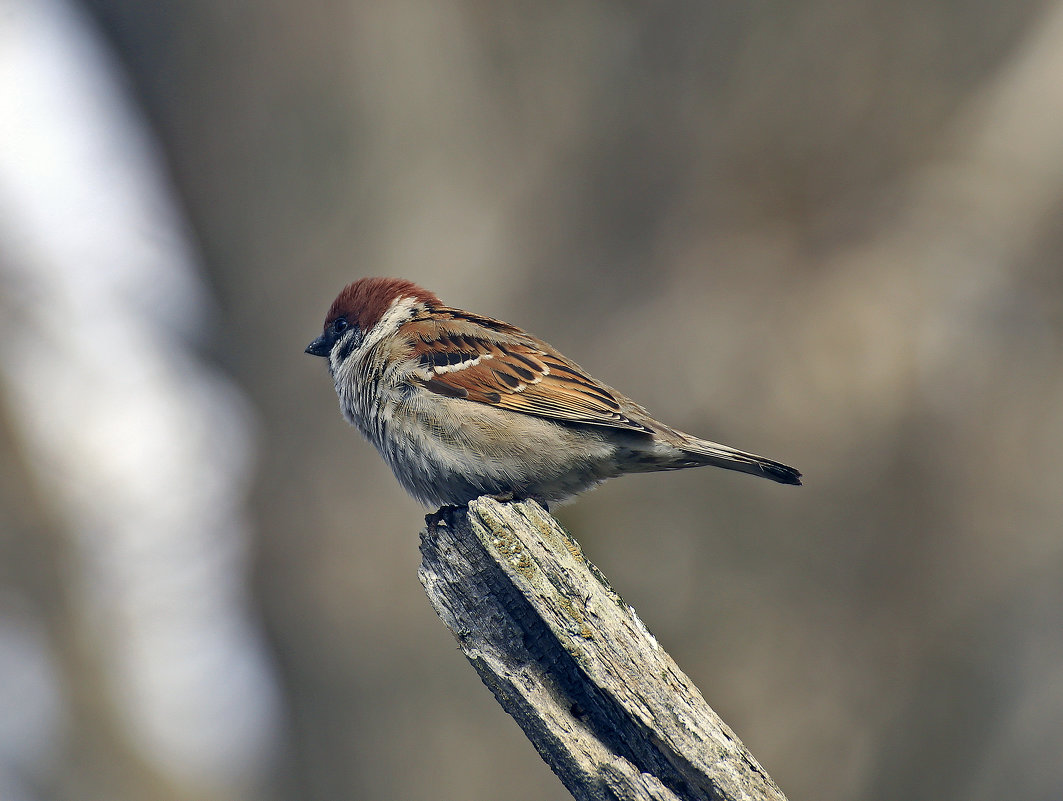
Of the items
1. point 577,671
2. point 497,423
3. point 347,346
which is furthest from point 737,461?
point 347,346

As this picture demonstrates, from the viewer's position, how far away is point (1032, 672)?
4762 millimetres

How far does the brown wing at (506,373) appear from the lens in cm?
326

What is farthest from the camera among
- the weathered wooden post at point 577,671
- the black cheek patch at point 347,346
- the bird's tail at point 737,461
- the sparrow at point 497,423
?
the black cheek patch at point 347,346

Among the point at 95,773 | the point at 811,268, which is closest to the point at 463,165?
the point at 811,268

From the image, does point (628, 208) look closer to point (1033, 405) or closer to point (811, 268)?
point (811, 268)

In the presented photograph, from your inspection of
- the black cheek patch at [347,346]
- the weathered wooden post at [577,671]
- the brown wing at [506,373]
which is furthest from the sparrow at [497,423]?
the weathered wooden post at [577,671]

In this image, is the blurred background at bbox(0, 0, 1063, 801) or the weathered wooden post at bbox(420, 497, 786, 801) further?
the blurred background at bbox(0, 0, 1063, 801)

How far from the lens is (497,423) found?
10.6 feet

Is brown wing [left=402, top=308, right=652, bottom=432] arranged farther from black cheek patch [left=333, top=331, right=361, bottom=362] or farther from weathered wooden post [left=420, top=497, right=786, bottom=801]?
weathered wooden post [left=420, top=497, right=786, bottom=801]

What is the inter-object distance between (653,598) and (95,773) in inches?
206

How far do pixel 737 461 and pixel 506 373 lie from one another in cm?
96

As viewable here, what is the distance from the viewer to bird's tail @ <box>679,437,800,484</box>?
9.82 ft

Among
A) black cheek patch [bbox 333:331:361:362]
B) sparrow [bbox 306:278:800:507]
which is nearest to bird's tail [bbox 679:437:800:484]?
sparrow [bbox 306:278:800:507]

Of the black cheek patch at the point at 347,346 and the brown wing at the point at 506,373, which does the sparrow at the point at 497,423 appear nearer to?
the brown wing at the point at 506,373
